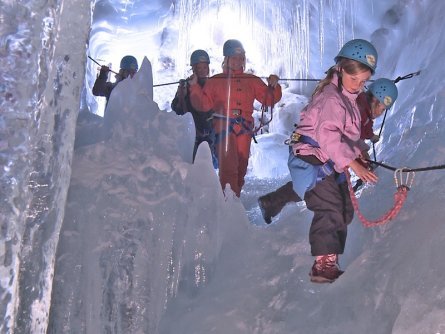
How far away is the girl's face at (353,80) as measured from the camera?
8.55 ft

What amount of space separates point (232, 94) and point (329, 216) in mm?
1776

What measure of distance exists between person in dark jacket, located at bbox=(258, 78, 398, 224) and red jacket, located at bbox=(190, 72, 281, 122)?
799mm

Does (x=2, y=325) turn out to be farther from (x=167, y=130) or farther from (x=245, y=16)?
(x=245, y=16)

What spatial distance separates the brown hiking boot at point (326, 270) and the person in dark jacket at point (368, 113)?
85cm

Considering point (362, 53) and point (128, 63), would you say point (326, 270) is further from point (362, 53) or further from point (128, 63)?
point (128, 63)

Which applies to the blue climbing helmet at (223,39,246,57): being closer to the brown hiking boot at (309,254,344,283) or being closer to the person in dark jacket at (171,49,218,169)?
the person in dark jacket at (171,49,218,169)

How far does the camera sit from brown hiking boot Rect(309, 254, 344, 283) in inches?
98.3

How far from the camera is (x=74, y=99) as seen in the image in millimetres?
2584

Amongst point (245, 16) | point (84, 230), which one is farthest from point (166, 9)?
point (84, 230)

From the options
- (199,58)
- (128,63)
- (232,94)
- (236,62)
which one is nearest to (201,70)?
(199,58)

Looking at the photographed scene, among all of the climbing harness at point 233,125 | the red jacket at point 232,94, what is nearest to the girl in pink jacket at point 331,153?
the climbing harness at point 233,125

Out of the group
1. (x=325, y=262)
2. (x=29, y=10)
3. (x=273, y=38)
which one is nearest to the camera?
(x=29, y=10)

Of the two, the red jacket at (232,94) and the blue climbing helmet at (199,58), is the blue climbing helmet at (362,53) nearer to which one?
the red jacket at (232,94)

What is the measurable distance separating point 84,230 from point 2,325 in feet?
2.43
